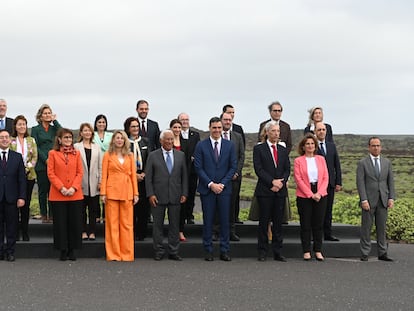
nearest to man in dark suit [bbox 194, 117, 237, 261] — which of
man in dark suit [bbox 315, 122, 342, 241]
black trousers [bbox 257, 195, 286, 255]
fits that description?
black trousers [bbox 257, 195, 286, 255]

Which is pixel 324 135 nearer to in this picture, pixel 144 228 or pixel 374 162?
pixel 374 162

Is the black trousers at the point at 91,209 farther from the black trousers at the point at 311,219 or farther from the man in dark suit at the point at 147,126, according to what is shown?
the black trousers at the point at 311,219

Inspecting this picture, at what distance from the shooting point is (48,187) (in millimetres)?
10703

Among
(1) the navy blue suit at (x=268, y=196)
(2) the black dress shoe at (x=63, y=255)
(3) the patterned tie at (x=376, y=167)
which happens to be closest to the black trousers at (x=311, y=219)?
(1) the navy blue suit at (x=268, y=196)

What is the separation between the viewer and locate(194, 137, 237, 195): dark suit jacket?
32.5 feet

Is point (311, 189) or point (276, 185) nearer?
point (276, 185)

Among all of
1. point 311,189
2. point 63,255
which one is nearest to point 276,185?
point 311,189

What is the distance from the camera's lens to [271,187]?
992cm

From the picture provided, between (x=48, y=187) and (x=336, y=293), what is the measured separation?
5.33 meters

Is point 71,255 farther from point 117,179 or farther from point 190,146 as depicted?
point 190,146

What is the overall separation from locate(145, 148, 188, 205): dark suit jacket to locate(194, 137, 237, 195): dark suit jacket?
0.87 ft

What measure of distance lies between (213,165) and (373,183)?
2.63 metres

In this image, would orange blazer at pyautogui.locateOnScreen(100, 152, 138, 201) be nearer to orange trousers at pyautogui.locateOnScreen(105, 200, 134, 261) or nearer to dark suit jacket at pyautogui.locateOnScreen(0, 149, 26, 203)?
orange trousers at pyautogui.locateOnScreen(105, 200, 134, 261)

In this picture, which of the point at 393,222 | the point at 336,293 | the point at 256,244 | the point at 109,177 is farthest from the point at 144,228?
the point at 393,222
